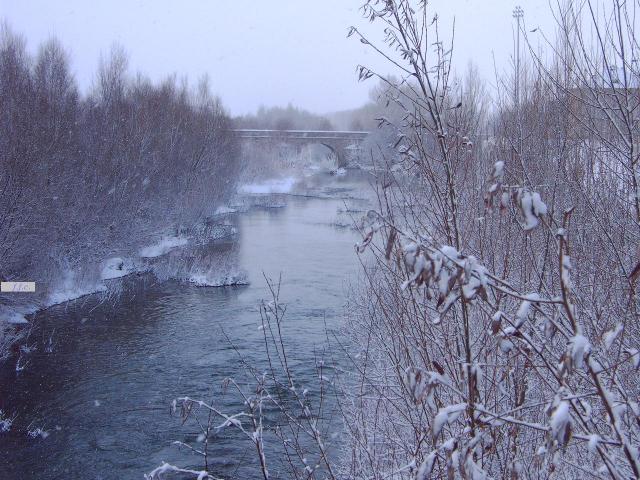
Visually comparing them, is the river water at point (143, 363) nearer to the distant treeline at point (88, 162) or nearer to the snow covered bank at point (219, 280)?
the snow covered bank at point (219, 280)

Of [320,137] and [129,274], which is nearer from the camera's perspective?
[129,274]

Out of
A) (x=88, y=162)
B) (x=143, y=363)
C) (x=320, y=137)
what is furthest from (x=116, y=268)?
(x=320, y=137)

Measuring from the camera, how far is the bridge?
49.7m

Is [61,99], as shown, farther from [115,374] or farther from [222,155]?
[222,155]

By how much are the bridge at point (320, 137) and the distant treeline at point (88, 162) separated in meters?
21.9

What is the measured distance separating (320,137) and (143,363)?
4078 centimetres

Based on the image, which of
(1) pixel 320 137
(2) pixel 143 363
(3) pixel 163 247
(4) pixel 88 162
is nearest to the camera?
(2) pixel 143 363

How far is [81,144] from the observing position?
59.1 feet

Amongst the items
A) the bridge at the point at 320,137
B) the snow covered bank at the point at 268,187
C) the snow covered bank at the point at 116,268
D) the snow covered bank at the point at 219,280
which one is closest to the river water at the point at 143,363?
the snow covered bank at the point at 219,280

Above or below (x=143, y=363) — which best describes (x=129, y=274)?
above

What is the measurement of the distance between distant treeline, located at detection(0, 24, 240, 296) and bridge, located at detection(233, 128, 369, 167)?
71.7 ft

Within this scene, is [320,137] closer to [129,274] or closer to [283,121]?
[283,121]

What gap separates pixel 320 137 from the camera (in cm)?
5022

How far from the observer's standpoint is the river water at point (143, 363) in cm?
788
